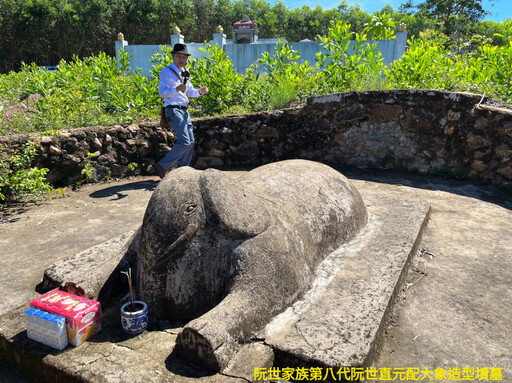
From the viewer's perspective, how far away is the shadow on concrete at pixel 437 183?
15.9ft

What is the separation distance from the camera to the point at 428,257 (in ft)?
11.0

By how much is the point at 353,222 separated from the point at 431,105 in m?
3.06

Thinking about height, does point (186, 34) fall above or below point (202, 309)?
above

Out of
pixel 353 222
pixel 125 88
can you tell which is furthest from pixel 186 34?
pixel 353 222

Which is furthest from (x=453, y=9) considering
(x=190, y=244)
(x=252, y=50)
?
(x=190, y=244)

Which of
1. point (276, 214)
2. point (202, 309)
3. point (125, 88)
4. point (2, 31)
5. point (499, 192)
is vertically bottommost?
point (499, 192)

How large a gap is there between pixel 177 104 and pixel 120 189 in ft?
4.48

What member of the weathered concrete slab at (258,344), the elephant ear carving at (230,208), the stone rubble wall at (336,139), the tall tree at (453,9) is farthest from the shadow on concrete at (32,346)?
the tall tree at (453,9)

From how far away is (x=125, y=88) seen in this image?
705cm

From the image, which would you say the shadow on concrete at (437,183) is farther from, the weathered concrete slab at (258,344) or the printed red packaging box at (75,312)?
the printed red packaging box at (75,312)

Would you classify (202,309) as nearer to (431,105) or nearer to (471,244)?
(471,244)

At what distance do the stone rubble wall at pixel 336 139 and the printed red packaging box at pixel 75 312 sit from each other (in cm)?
324

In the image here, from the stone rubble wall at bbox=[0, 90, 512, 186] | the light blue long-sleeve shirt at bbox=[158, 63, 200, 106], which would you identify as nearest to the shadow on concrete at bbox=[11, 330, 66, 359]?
the light blue long-sleeve shirt at bbox=[158, 63, 200, 106]

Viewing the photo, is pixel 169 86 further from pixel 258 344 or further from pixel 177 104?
pixel 258 344
